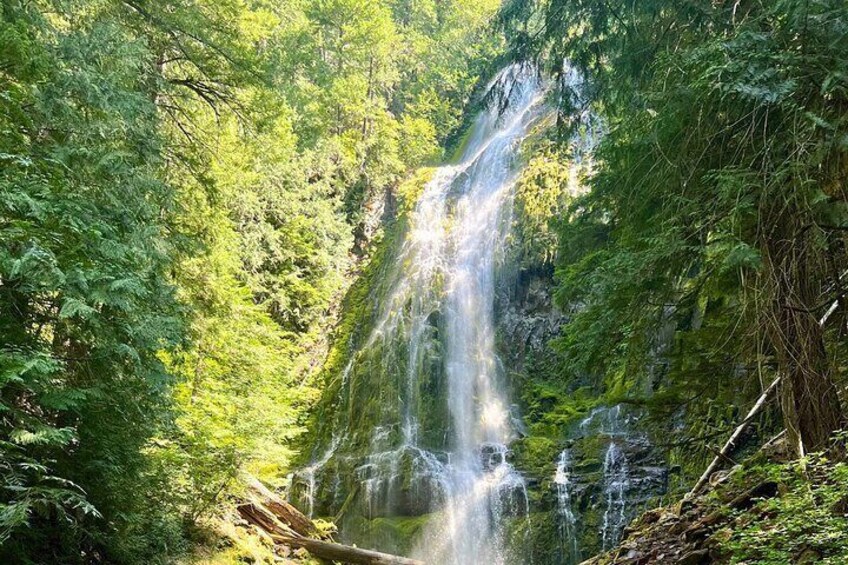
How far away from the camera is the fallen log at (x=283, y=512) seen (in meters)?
9.20

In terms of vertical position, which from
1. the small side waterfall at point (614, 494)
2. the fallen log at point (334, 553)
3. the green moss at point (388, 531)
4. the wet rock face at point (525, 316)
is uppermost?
the wet rock face at point (525, 316)

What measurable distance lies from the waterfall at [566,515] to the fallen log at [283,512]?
13.8ft

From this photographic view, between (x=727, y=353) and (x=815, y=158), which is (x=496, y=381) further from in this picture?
(x=815, y=158)

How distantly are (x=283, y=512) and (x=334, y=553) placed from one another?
1.10 m

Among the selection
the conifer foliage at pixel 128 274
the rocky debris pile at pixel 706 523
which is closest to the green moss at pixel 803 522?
the rocky debris pile at pixel 706 523

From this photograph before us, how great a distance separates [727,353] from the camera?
4.67 metres

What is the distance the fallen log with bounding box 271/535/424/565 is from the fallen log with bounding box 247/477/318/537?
0.38 m

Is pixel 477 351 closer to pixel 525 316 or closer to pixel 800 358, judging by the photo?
pixel 525 316

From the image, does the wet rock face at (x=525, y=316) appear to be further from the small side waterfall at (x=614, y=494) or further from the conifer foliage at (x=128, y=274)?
the conifer foliage at (x=128, y=274)

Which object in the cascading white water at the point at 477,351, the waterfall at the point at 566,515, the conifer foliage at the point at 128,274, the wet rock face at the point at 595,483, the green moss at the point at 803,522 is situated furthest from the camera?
the cascading white water at the point at 477,351

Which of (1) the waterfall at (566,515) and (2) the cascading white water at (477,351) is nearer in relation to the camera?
(1) the waterfall at (566,515)

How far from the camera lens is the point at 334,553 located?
29.2ft

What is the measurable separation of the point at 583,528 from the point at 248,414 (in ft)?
19.2

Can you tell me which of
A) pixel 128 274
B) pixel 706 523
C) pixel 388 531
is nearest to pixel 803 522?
pixel 706 523
